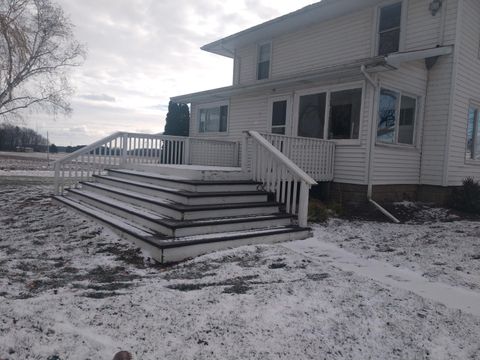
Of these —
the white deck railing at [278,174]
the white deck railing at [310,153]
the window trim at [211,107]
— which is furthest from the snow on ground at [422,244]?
the window trim at [211,107]

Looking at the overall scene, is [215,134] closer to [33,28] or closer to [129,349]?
[129,349]

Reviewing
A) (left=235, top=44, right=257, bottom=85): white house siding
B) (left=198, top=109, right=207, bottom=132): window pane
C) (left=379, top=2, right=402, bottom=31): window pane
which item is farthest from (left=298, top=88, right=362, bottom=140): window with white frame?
(left=198, top=109, right=207, bottom=132): window pane

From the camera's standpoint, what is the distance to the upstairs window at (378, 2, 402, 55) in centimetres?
946

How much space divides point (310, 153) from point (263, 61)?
5.87 metres

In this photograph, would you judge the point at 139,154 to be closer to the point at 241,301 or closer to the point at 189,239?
the point at 189,239

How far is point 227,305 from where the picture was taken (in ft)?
→ 10.1

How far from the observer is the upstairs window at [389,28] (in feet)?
31.0

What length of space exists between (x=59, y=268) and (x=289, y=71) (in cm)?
972

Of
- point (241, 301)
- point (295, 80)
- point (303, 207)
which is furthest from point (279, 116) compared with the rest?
point (241, 301)

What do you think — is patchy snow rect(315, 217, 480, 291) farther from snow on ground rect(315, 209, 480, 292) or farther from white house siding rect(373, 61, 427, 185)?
white house siding rect(373, 61, 427, 185)

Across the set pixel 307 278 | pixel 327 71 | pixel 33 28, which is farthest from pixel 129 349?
pixel 33 28

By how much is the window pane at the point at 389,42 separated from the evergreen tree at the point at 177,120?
1058 cm

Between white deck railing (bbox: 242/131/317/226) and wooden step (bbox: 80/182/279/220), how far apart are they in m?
0.36

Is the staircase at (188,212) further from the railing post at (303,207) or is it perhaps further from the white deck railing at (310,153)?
the white deck railing at (310,153)
